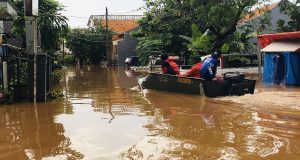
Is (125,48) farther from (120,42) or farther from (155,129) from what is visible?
(155,129)

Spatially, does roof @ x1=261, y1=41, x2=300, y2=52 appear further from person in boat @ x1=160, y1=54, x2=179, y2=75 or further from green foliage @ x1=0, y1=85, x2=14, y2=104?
green foliage @ x1=0, y1=85, x2=14, y2=104

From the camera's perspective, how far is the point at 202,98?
1215 centimetres

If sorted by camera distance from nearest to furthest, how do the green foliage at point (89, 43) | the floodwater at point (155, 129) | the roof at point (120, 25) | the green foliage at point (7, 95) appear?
1. the floodwater at point (155, 129)
2. the green foliage at point (7, 95)
3. the green foliage at point (89, 43)
4. the roof at point (120, 25)

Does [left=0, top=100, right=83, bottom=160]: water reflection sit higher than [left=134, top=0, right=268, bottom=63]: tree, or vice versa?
[left=134, top=0, right=268, bottom=63]: tree

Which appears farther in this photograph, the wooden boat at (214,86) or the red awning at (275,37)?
the red awning at (275,37)

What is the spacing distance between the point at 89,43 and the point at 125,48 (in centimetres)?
601

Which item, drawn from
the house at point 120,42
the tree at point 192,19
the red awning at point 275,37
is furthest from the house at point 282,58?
the house at point 120,42

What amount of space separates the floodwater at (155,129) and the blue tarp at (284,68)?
4184mm

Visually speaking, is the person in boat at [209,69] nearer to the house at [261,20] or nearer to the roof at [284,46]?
the roof at [284,46]

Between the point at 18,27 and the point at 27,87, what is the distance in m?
9.29

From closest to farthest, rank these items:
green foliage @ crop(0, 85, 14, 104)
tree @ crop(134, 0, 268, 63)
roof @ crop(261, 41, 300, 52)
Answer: green foliage @ crop(0, 85, 14, 104) → roof @ crop(261, 41, 300, 52) → tree @ crop(134, 0, 268, 63)

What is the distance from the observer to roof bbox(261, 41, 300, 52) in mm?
15995

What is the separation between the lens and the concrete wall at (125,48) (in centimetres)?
4603

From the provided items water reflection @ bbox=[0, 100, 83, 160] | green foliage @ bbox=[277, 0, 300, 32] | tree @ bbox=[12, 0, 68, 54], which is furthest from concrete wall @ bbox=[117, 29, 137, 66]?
water reflection @ bbox=[0, 100, 83, 160]
